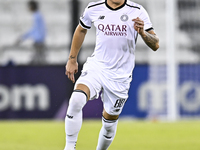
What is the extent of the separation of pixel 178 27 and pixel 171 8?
2.11 feet

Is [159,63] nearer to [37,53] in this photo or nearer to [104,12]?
[37,53]

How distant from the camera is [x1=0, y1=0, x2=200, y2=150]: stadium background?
12.5 metres

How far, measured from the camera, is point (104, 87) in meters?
5.56

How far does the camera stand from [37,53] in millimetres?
13047

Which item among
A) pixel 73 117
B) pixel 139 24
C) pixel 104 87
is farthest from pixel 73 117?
pixel 139 24

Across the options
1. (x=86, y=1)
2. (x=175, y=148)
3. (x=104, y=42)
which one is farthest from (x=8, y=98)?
(x=104, y=42)

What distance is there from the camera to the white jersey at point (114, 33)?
544cm

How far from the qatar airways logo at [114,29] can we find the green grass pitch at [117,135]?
2683 mm

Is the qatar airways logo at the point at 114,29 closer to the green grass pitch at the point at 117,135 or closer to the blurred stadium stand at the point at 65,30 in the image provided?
the green grass pitch at the point at 117,135

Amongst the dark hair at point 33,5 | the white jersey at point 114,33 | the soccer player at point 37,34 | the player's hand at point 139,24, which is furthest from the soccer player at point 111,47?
the dark hair at point 33,5

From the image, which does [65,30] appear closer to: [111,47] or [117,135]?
[117,135]

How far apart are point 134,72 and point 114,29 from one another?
719 cm

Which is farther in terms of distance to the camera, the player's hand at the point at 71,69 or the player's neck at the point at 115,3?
the player's hand at the point at 71,69

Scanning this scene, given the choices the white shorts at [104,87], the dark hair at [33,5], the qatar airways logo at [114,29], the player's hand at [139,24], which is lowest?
the dark hair at [33,5]
